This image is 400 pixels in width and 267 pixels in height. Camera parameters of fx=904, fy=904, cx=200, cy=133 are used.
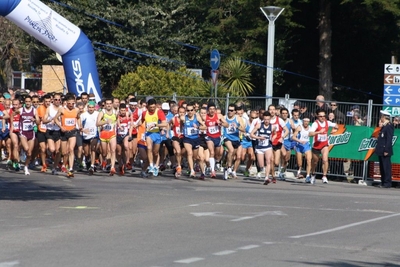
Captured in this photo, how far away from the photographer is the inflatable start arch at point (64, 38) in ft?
78.0

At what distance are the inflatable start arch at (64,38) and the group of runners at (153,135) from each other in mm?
2512

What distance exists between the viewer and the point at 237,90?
34000mm

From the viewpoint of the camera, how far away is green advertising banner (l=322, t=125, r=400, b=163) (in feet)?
72.4

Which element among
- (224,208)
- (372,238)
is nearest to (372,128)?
(224,208)

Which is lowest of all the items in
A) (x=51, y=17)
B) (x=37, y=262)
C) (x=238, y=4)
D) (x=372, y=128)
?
(x=37, y=262)

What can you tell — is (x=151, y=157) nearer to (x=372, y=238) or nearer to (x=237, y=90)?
(x=372, y=238)

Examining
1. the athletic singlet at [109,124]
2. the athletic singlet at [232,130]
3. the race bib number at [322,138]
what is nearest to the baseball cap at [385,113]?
the race bib number at [322,138]

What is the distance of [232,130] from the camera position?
22.3 meters

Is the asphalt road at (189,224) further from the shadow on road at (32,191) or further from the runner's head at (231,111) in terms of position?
the runner's head at (231,111)

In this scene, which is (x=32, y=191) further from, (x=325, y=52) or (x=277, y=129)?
(x=325, y=52)

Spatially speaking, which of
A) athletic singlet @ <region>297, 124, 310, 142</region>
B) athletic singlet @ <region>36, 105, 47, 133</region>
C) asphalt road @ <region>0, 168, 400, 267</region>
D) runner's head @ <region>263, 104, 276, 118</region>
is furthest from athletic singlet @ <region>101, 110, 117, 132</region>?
athletic singlet @ <region>297, 124, 310, 142</region>

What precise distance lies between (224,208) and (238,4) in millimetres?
24432

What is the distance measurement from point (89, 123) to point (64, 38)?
158 inches

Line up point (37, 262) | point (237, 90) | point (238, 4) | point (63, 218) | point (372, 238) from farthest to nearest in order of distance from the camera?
point (238, 4), point (237, 90), point (63, 218), point (372, 238), point (37, 262)
